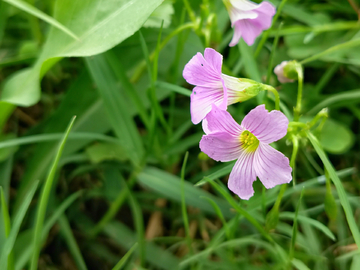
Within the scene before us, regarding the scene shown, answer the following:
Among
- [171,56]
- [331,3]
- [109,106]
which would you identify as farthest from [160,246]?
[331,3]

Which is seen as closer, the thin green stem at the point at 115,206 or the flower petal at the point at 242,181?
the flower petal at the point at 242,181

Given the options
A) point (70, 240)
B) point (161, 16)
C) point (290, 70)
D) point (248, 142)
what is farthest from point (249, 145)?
point (70, 240)

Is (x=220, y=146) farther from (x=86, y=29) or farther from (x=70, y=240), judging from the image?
(x=70, y=240)

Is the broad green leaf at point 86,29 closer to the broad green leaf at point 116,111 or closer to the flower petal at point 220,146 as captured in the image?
the broad green leaf at point 116,111

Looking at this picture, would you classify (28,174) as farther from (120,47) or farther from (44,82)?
(120,47)

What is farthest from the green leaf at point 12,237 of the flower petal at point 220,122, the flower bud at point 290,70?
the flower bud at point 290,70
